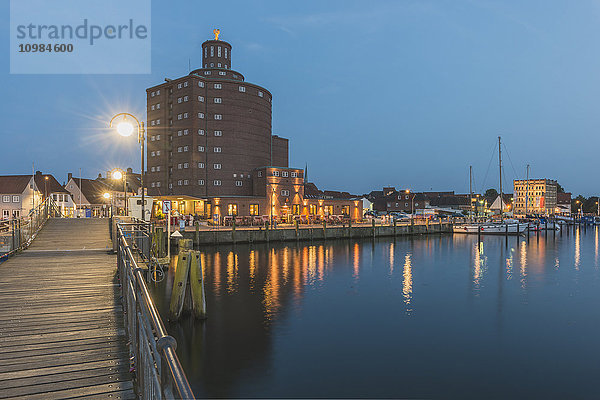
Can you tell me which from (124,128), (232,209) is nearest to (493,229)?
(232,209)

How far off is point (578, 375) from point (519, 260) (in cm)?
3073

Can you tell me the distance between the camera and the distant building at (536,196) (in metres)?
165

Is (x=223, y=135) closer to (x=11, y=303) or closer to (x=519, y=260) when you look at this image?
(x=519, y=260)

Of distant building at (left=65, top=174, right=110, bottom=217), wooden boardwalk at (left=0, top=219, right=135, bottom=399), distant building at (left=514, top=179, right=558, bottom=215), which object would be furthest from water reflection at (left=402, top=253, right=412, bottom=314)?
distant building at (left=514, top=179, right=558, bottom=215)


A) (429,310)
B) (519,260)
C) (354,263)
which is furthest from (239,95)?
(429,310)

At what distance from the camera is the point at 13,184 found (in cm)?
7025

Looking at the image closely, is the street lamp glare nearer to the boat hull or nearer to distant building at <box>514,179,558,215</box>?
the boat hull

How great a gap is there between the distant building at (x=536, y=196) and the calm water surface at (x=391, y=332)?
151 meters

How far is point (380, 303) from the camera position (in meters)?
22.4

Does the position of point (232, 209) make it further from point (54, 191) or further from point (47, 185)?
point (47, 185)

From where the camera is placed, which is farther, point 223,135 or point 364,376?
point 223,135

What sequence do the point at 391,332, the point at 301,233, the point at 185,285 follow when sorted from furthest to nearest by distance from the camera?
the point at 301,233 → the point at 185,285 → the point at 391,332

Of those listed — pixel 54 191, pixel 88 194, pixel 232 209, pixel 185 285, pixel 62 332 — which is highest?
pixel 54 191

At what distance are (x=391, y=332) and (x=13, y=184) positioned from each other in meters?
79.9
